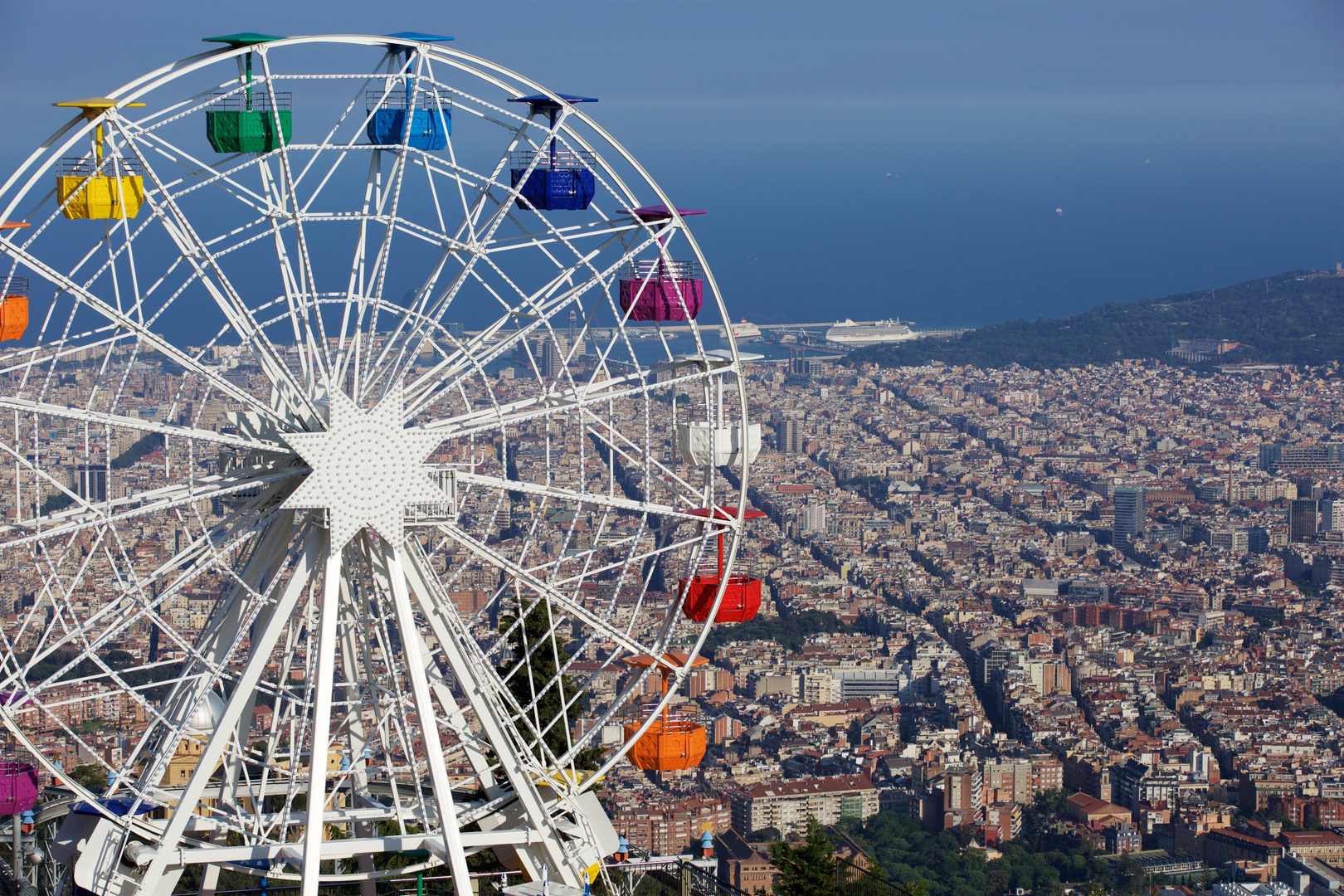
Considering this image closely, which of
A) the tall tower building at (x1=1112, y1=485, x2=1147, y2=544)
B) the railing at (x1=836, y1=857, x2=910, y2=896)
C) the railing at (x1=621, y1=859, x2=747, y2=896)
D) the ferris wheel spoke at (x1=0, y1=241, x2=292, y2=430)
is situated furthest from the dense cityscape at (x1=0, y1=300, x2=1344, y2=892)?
the railing at (x1=836, y1=857, x2=910, y2=896)

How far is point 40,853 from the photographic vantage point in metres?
11.9

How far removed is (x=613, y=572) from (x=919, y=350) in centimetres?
7074

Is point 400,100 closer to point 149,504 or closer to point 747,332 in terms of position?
point 149,504

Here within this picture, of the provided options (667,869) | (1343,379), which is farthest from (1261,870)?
(1343,379)

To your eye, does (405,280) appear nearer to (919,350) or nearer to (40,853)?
(919,350)

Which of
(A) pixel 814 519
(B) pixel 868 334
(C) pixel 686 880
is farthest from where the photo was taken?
(B) pixel 868 334

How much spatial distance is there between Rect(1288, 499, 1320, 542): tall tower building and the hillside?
121 feet

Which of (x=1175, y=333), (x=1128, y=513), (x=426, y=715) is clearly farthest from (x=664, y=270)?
(x=1175, y=333)

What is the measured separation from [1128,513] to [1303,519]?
7.68 meters

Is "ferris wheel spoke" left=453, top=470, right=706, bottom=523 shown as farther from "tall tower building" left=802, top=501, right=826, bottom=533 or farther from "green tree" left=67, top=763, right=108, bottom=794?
"tall tower building" left=802, top=501, right=826, bottom=533

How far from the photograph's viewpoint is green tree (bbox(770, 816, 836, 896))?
12.2 metres

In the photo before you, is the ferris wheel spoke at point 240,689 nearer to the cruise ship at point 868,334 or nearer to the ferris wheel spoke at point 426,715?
the ferris wheel spoke at point 426,715

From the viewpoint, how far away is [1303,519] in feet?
273

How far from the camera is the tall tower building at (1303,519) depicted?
3223 inches
